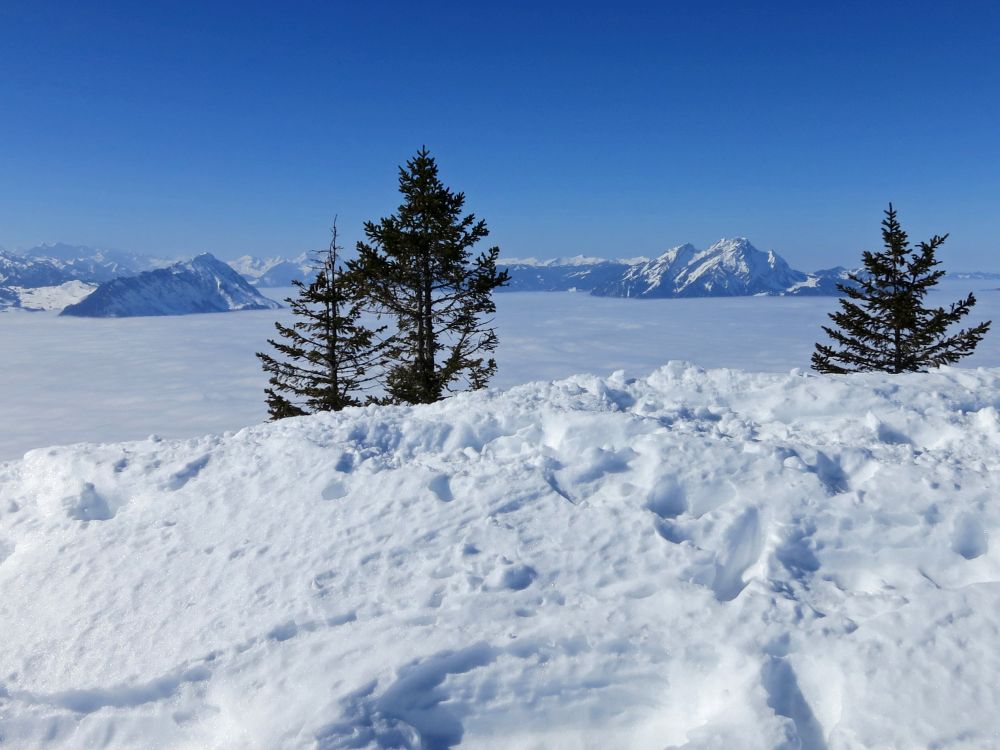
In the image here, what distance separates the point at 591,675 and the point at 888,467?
4.57 m

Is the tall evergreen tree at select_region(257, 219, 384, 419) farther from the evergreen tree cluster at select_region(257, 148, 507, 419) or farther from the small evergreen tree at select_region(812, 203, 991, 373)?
the small evergreen tree at select_region(812, 203, 991, 373)

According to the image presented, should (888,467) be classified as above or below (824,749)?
above

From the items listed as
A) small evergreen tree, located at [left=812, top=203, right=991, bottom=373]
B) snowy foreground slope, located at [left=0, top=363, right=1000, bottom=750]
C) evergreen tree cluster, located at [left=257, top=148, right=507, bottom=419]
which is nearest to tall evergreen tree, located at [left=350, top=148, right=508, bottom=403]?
evergreen tree cluster, located at [left=257, top=148, right=507, bottom=419]

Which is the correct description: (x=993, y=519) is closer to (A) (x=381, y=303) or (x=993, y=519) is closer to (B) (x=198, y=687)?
(B) (x=198, y=687)

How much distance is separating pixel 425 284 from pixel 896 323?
17862mm

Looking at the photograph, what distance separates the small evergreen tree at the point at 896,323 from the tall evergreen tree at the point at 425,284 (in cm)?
1352

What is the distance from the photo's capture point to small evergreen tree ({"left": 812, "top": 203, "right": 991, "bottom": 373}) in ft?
69.5

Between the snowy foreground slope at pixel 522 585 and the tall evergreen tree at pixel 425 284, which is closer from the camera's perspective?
the snowy foreground slope at pixel 522 585

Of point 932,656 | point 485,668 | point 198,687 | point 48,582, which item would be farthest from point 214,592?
point 932,656

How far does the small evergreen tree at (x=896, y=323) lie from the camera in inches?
834

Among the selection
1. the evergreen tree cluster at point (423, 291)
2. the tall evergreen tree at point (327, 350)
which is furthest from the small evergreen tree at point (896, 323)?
the tall evergreen tree at point (327, 350)

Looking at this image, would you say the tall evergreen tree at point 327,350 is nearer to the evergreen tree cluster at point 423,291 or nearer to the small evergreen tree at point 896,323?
the evergreen tree cluster at point 423,291

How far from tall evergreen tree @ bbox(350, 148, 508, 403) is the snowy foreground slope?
10.0 meters

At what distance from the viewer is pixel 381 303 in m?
18.9
